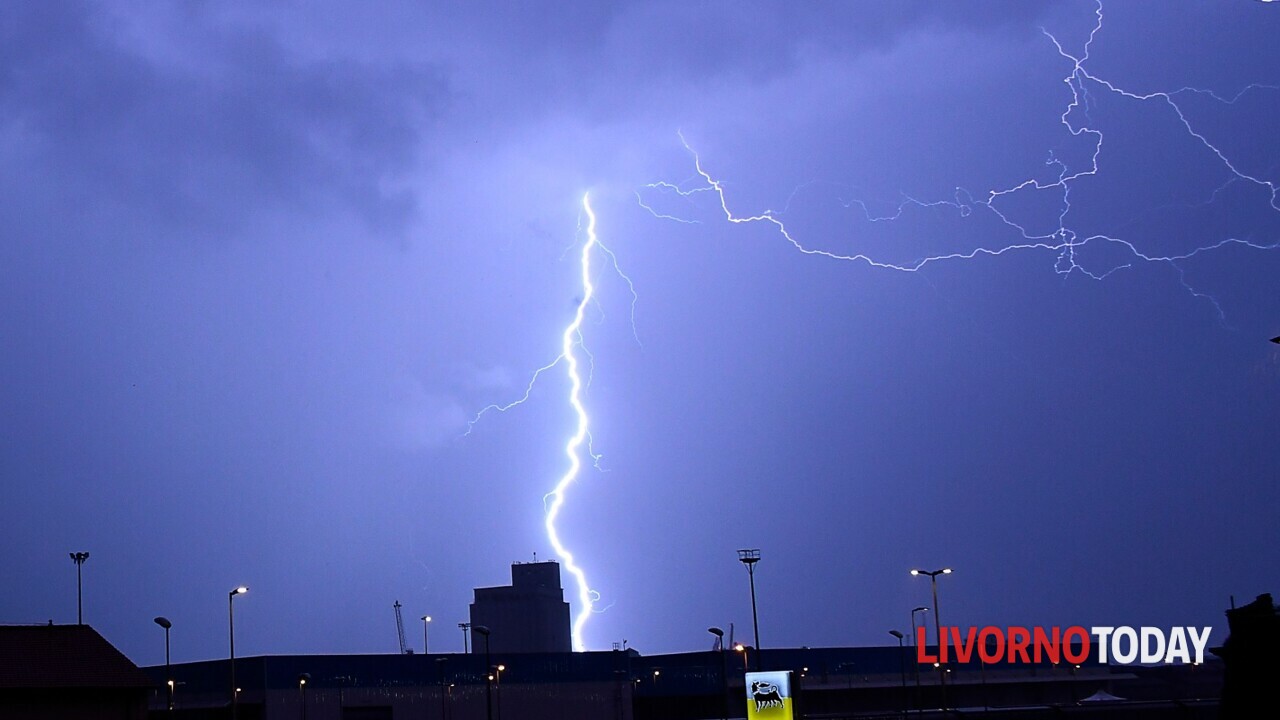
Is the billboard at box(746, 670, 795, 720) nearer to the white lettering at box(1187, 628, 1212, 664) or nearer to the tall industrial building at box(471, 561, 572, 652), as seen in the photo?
the white lettering at box(1187, 628, 1212, 664)

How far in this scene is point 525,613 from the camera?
105 m

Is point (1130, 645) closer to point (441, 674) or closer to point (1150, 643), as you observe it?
point (1150, 643)

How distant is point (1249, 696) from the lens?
746 inches

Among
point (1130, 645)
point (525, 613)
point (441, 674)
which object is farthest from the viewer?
point (525, 613)

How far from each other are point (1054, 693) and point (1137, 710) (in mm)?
59132

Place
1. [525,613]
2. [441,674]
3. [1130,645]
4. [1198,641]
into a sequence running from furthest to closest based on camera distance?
[525,613] → [441,674] → [1198,641] → [1130,645]

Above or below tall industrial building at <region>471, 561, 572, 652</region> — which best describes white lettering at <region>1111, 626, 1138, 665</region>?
below

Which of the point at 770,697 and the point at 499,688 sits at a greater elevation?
the point at 770,697

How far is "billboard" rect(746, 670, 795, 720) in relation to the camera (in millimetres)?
40969

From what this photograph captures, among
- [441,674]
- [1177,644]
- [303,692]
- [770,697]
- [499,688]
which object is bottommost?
[499,688]

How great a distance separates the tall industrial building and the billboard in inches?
2518

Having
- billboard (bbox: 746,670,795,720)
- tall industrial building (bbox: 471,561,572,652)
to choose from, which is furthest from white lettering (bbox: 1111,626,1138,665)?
tall industrial building (bbox: 471,561,572,652)

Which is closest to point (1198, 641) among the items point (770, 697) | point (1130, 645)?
point (1130, 645)

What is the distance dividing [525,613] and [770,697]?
66.3 meters
